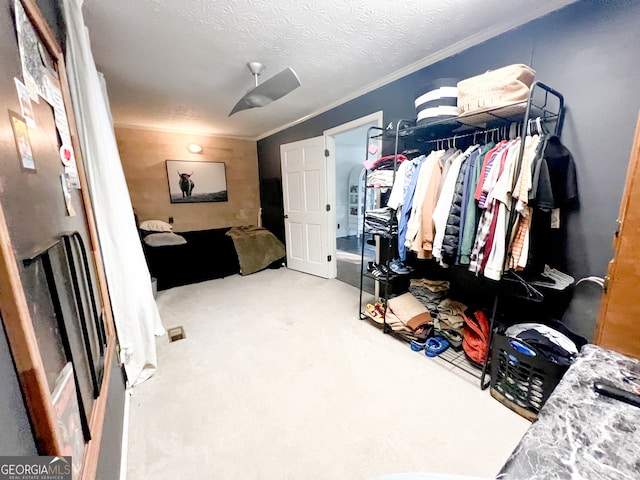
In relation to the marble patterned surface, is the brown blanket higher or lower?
lower

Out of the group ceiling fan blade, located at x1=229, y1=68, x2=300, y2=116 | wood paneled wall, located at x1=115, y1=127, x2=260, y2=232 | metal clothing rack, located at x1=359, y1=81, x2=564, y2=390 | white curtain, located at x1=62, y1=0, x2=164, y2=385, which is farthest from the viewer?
wood paneled wall, located at x1=115, y1=127, x2=260, y2=232

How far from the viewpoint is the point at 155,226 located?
13.1ft

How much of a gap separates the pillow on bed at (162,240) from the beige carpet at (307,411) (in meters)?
1.62

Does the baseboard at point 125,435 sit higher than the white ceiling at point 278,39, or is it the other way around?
the white ceiling at point 278,39

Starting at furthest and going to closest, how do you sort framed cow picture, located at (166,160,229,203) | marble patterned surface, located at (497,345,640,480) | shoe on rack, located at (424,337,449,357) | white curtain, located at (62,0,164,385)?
framed cow picture, located at (166,160,229,203)
shoe on rack, located at (424,337,449,357)
white curtain, located at (62,0,164,385)
marble patterned surface, located at (497,345,640,480)

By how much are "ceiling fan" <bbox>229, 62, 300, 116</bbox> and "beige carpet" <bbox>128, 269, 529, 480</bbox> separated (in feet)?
6.70

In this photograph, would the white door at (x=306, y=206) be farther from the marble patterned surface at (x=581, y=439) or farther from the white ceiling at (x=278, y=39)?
the marble patterned surface at (x=581, y=439)

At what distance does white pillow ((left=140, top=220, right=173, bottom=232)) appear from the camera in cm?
394

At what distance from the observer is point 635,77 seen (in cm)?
131

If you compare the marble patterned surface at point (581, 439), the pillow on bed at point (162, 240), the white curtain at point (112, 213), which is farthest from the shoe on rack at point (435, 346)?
the pillow on bed at point (162, 240)

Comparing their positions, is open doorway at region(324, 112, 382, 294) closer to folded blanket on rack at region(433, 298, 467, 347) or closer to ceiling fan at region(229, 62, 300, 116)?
folded blanket on rack at region(433, 298, 467, 347)

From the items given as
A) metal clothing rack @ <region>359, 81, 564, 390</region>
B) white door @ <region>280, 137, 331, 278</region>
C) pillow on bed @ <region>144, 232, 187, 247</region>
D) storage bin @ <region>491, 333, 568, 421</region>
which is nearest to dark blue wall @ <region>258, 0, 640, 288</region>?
metal clothing rack @ <region>359, 81, 564, 390</region>

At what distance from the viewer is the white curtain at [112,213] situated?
1293 millimetres

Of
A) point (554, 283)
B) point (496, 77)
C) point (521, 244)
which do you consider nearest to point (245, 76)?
point (496, 77)
